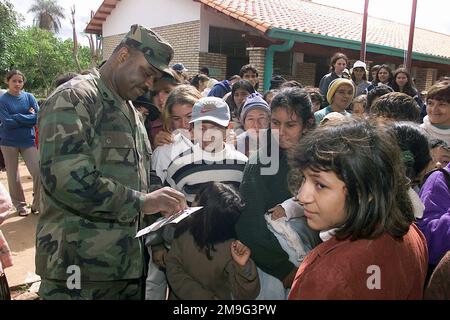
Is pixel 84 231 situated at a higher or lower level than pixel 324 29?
lower

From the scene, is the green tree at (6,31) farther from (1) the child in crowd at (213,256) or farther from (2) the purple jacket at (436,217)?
(2) the purple jacket at (436,217)

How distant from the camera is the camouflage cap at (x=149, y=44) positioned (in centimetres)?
167

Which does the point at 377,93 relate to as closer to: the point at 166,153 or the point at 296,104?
the point at 296,104

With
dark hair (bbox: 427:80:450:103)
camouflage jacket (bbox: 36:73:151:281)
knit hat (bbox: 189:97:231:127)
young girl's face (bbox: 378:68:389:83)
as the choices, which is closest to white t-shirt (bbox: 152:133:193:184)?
knit hat (bbox: 189:97:231:127)

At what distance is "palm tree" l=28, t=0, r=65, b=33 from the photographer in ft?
178

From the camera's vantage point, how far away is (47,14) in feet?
180

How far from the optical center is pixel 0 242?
2008 mm

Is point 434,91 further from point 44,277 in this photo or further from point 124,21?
point 124,21

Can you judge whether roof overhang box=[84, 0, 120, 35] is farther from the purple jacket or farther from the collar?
the collar

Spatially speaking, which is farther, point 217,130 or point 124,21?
point 124,21

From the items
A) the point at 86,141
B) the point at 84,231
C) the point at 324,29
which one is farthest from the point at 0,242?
the point at 324,29

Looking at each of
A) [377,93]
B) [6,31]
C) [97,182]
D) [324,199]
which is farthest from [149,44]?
[6,31]
